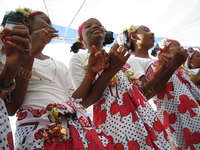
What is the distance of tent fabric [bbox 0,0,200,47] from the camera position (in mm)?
2428

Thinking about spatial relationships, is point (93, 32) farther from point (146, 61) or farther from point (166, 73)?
point (166, 73)

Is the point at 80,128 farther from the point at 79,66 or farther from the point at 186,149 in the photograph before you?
the point at 186,149

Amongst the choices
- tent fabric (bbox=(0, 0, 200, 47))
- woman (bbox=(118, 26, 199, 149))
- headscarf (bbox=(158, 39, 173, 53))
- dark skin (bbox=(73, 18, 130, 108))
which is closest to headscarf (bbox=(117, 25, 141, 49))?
tent fabric (bbox=(0, 0, 200, 47))

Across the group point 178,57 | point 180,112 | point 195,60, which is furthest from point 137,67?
point 195,60

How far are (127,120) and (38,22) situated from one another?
33.1 inches

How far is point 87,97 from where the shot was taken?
100 cm

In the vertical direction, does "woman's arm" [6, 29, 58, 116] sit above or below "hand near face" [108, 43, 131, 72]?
below

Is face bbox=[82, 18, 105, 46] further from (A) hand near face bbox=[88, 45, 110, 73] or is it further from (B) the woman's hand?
(B) the woman's hand

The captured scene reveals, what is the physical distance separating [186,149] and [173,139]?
0.40 ft

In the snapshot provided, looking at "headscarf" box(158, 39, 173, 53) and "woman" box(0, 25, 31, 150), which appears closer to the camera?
"woman" box(0, 25, 31, 150)

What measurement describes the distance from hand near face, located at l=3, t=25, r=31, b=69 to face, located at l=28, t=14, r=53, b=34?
49 centimetres

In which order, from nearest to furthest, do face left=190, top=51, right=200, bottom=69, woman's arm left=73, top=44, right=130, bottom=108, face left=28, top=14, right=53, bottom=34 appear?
woman's arm left=73, top=44, right=130, bottom=108 < face left=28, top=14, right=53, bottom=34 < face left=190, top=51, right=200, bottom=69

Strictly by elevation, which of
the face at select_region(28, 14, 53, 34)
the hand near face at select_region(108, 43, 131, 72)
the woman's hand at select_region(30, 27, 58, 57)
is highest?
the hand near face at select_region(108, 43, 131, 72)

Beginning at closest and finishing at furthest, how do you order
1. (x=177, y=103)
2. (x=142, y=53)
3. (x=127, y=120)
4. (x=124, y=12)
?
(x=127, y=120)
(x=177, y=103)
(x=142, y=53)
(x=124, y=12)
